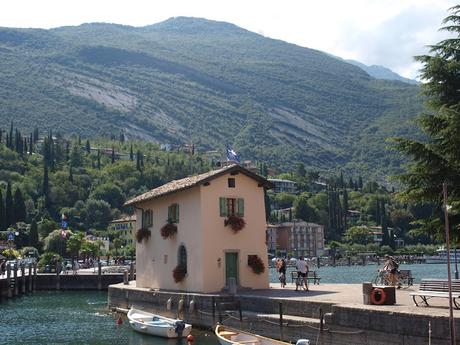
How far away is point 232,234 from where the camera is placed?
39.8m

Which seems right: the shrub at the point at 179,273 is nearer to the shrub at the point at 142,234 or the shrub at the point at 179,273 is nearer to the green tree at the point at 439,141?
the shrub at the point at 142,234

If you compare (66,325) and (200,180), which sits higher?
(200,180)

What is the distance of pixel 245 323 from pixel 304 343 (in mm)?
9228

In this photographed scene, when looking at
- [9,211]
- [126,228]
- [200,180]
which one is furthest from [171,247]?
[126,228]

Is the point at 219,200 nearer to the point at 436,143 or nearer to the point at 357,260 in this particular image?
the point at 436,143

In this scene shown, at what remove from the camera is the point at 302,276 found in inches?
1465

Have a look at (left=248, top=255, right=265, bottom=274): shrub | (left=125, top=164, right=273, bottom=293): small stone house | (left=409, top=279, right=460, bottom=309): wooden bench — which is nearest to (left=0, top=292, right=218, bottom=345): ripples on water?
(left=125, top=164, right=273, bottom=293): small stone house

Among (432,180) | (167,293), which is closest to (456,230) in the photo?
(432,180)

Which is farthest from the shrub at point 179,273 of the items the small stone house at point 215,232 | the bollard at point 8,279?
the bollard at point 8,279

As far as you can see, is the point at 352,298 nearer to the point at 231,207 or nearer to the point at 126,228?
the point at 231,207

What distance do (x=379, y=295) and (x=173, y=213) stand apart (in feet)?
58.2

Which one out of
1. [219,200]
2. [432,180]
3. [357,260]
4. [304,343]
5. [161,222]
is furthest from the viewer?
[357,260]

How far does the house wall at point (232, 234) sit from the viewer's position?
38.8 m

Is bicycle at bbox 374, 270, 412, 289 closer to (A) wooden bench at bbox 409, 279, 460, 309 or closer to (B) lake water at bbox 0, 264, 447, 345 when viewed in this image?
(A) wooden bench at bbox 409, 279, 460, 309
